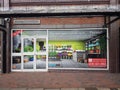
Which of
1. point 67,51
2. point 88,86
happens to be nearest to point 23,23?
point 67,51

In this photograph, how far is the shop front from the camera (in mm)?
19141

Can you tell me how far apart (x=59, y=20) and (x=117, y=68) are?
493cm

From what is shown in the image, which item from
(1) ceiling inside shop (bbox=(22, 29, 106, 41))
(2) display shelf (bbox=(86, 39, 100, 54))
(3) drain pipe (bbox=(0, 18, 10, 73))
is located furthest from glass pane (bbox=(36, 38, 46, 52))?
(2) display shelf (bbox=(86, 39, 100, 54))

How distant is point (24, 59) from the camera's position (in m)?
19.3

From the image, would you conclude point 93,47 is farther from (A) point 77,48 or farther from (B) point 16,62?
(B) point 16,62

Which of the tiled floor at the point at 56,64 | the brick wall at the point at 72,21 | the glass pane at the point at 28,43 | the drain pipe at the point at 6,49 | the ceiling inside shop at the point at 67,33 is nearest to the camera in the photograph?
Result: the drain pipe at the point at 6,49

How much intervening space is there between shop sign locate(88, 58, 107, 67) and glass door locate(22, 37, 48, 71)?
304cm

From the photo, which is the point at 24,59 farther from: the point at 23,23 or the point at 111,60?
the point at 111,60

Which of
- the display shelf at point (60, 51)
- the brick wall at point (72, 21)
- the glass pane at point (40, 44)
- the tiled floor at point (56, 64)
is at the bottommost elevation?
the tiled floor at point (56, 64)

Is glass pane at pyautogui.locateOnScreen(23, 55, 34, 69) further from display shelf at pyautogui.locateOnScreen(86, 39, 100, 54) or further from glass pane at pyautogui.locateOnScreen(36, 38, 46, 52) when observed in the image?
display shelf at pyautogui.locateOnScreen(86, 39, 100, 54)

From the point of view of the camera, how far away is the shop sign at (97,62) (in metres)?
18.9

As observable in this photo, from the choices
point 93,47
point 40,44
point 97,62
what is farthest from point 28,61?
point 97,62

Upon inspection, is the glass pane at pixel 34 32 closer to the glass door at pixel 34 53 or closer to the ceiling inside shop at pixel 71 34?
the glass door at pixel 34 53

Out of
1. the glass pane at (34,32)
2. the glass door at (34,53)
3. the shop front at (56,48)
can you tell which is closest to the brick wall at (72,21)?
the shop front at (56,48)
